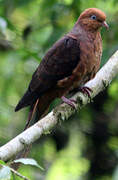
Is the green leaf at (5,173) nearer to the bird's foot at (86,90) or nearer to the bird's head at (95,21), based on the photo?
the bird's foot at (86,90)

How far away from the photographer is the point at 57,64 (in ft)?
14.9

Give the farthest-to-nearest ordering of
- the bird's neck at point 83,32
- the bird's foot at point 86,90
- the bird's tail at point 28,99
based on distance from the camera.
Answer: the bird's neck at point 83,32 < the bird's tail at point 28,99 < the bird's foot at point 86,90

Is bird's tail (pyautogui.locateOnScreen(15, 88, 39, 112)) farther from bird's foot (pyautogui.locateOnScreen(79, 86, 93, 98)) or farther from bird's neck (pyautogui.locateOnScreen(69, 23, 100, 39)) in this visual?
bird's neck (pyautogui.locateOnScreen(69, 23, 100, 39))

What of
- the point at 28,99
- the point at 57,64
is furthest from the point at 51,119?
the point at 57,64

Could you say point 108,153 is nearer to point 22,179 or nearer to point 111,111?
point 111,111

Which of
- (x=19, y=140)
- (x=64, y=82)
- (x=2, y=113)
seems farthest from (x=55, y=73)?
(x=19, y=140)

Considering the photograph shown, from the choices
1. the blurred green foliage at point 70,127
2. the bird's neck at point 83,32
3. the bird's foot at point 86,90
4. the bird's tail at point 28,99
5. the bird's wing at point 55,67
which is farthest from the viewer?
the blurred green foliage at point 70,127

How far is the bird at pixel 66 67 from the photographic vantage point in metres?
4.34

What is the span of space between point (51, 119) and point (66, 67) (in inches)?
40.3

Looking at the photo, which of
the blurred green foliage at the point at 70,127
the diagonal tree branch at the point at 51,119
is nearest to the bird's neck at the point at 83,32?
the diagonal tree branch at the point at 51,119

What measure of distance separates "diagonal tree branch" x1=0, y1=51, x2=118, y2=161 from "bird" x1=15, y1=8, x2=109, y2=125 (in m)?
0.40

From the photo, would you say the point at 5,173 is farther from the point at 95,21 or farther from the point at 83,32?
the point at 95,21

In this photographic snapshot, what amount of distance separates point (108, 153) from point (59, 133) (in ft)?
2.35

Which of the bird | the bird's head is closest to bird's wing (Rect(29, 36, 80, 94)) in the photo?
the bird
